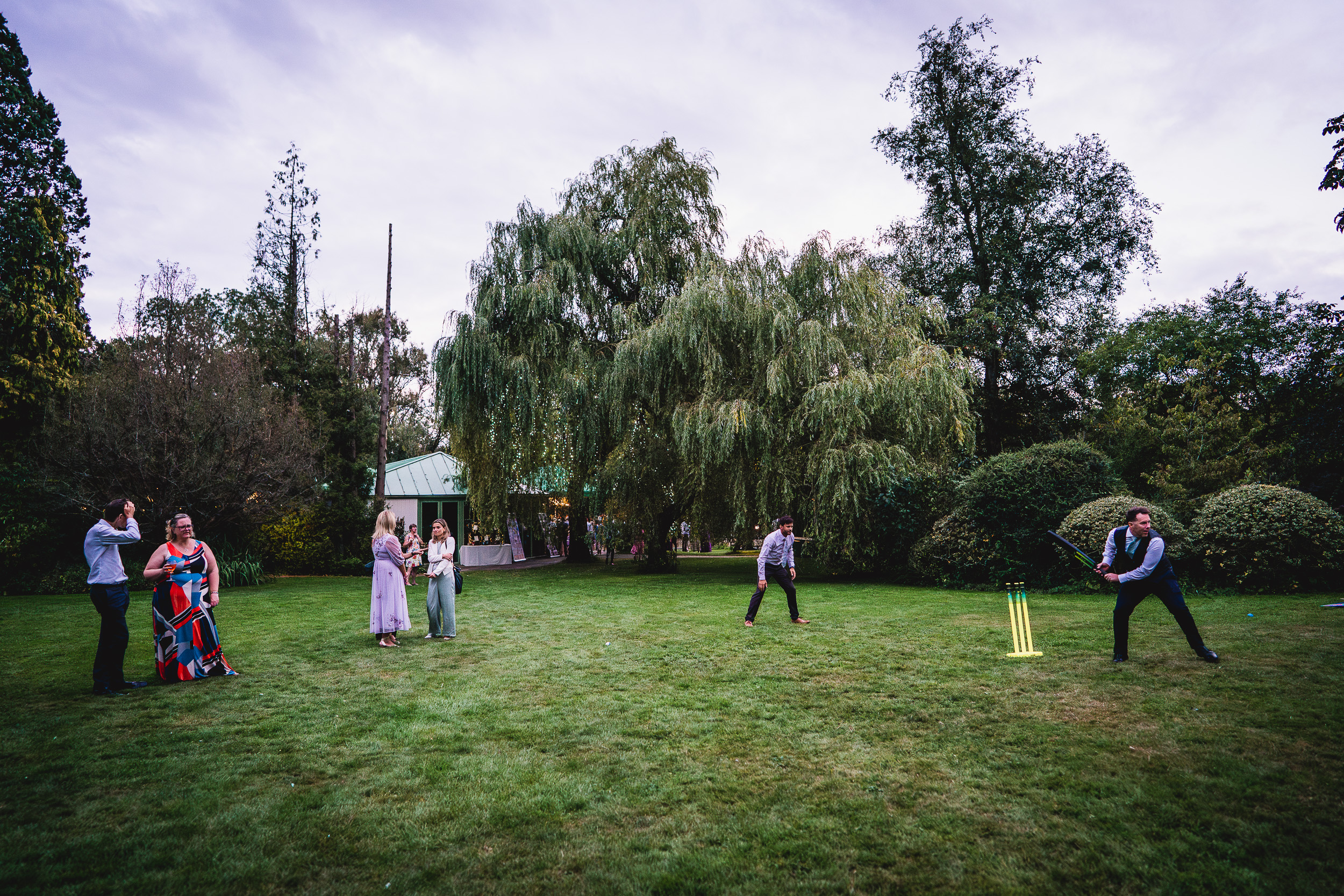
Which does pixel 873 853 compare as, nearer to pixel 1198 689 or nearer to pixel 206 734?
pixel 1198 689

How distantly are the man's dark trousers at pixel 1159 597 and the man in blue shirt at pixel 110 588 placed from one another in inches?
384

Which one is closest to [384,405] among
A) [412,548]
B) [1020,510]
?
[412,548]

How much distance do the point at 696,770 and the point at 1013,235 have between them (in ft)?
84.1

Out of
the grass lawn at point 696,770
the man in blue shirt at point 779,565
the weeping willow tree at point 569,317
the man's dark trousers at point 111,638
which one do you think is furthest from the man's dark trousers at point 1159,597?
the weeping willow tree at point 569,317

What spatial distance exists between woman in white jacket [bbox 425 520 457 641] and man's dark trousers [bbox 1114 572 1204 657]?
803 centimetres

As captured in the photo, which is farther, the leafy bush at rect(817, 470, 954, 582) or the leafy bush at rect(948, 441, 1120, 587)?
the leafy bush at rect(817, 470, 954, 582)

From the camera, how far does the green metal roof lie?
2620cm

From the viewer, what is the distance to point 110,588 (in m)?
6.52

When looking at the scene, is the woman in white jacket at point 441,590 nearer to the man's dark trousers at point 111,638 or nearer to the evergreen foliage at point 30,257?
the man's dark trousers at point 111,638

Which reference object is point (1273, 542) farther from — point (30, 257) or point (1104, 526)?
point (30, 257)

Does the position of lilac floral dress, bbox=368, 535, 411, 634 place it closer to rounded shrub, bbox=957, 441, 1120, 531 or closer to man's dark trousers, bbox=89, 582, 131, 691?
man's dark trousers, bbox=89, 582, 131, 691

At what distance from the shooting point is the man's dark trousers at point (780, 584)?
1008 cm

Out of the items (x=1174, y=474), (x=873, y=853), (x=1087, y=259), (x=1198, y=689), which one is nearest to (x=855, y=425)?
(x=1174, y=474)

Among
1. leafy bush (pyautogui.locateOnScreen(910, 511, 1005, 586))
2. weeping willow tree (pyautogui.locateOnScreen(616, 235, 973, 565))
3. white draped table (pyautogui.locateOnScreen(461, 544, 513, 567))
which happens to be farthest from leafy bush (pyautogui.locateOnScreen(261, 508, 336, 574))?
leafy bush (pyautogui.locateOnScreen(910, 511, 1005, 586))
